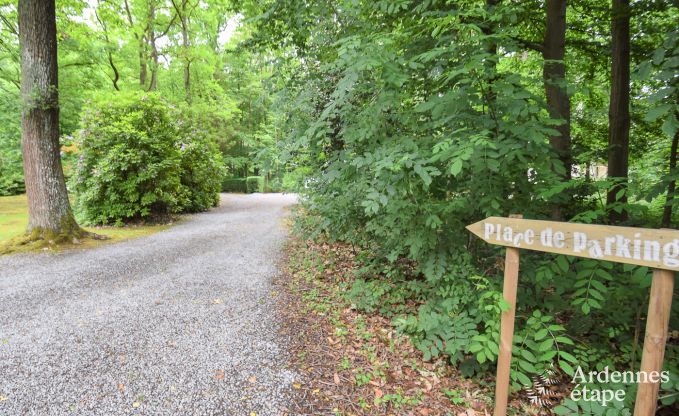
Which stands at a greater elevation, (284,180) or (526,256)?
(284,180)

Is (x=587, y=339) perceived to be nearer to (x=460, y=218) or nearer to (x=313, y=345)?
(x=460, y=218)

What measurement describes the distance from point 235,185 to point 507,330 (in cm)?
2172

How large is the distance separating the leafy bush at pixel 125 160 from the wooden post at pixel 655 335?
8.87 m

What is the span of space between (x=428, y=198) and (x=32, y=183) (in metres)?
6.82

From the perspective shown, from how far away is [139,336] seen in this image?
9.84ft

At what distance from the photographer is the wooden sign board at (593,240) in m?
1.46

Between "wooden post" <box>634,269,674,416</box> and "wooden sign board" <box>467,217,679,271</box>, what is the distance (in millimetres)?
91

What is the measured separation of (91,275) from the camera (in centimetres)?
457

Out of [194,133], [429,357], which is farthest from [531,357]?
[194,133]

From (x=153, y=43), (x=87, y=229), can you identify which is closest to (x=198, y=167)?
(x=87, y=229)

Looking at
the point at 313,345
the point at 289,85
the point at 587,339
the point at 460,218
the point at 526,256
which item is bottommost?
the point at 313,345

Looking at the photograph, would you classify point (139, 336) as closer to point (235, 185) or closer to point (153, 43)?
point (153, 43)

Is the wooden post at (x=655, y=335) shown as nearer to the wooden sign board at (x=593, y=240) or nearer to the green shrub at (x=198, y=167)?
the wooden sign board at (x=593, y=240)

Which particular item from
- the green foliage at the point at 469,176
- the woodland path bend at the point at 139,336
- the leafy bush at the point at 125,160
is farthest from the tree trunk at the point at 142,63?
the green foliage at the point at 469,176
